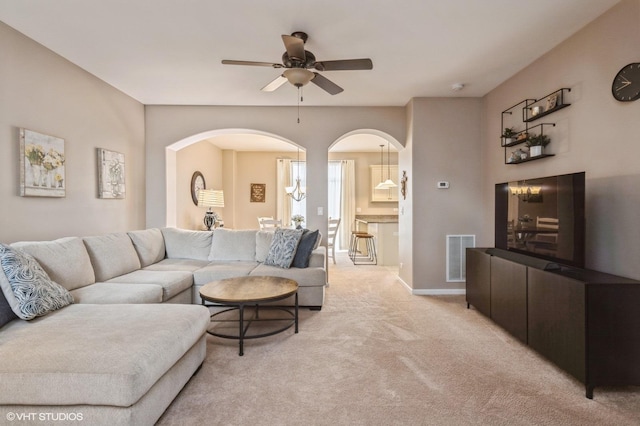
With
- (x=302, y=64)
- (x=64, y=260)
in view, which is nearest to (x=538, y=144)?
(x=302, y=64)

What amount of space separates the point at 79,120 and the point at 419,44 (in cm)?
361

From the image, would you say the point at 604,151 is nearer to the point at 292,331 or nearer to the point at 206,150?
the point at 292,331

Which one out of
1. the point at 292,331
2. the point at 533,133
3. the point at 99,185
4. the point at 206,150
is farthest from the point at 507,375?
the point at 206,150

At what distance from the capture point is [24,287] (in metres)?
2.06

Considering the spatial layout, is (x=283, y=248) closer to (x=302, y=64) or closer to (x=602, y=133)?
(x=302, y=64)

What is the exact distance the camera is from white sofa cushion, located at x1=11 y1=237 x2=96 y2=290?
8.26ft

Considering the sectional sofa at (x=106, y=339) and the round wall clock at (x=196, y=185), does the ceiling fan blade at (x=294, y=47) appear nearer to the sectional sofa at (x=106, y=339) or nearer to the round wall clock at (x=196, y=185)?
the sectional sofa at (x=106, y=339)

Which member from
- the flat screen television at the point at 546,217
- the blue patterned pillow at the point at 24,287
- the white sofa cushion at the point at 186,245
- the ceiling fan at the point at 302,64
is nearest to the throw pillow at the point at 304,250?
the white sofa cushion at the point at 186,245

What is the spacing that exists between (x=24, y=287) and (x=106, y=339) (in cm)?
84

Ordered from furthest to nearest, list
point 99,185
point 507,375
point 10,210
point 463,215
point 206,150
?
point 206,150 < point 463,215 < point 99,185 < point 10,210 < point 507,375

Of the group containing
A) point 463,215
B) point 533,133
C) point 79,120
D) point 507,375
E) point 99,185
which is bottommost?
point 507,375

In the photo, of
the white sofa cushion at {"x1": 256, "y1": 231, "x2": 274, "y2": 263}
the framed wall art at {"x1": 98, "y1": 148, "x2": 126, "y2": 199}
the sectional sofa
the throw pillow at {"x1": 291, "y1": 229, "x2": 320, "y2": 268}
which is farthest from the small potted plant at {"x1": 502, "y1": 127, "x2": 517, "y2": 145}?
the framed wall art at {"x1": 98, "y1": 148, "x2": 126, "y2": 199}

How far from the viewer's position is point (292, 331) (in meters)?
3.10

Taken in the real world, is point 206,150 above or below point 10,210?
above
